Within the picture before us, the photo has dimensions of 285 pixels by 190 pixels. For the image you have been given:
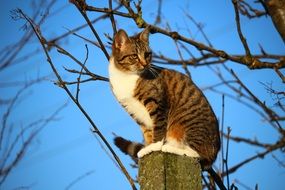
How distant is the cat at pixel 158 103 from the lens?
3.66 meters

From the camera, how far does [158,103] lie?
4.05 m

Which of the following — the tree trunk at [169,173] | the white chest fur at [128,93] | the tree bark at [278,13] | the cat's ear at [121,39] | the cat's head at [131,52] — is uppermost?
the cat's ear at [121,39]

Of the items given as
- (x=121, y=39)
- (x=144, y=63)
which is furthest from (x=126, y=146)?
(x=121, y=39)

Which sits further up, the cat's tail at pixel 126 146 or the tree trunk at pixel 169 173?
the cat's tail at pixel 126 146

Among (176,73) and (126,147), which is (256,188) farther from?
(176,73)

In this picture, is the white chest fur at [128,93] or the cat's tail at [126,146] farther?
the white chest fur at [128,93]

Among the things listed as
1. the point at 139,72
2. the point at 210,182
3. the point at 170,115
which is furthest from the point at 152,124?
the point at 210,182

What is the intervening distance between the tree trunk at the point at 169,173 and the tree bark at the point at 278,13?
93 centimetres

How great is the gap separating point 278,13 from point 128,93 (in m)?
2.47

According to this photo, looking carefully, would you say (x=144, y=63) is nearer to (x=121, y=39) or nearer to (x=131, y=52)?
(x=131, y=52)

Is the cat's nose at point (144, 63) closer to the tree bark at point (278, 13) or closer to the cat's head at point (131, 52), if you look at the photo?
the cat's head at point (131, 52)

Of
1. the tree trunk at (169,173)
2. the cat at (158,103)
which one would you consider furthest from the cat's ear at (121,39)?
the tree trunk at (169,173)

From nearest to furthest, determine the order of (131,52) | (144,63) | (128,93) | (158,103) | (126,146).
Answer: (126,146) < (158,103) < (128,93) < (144,63) < (131,52)

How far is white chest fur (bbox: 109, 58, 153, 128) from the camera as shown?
416 centimetres
